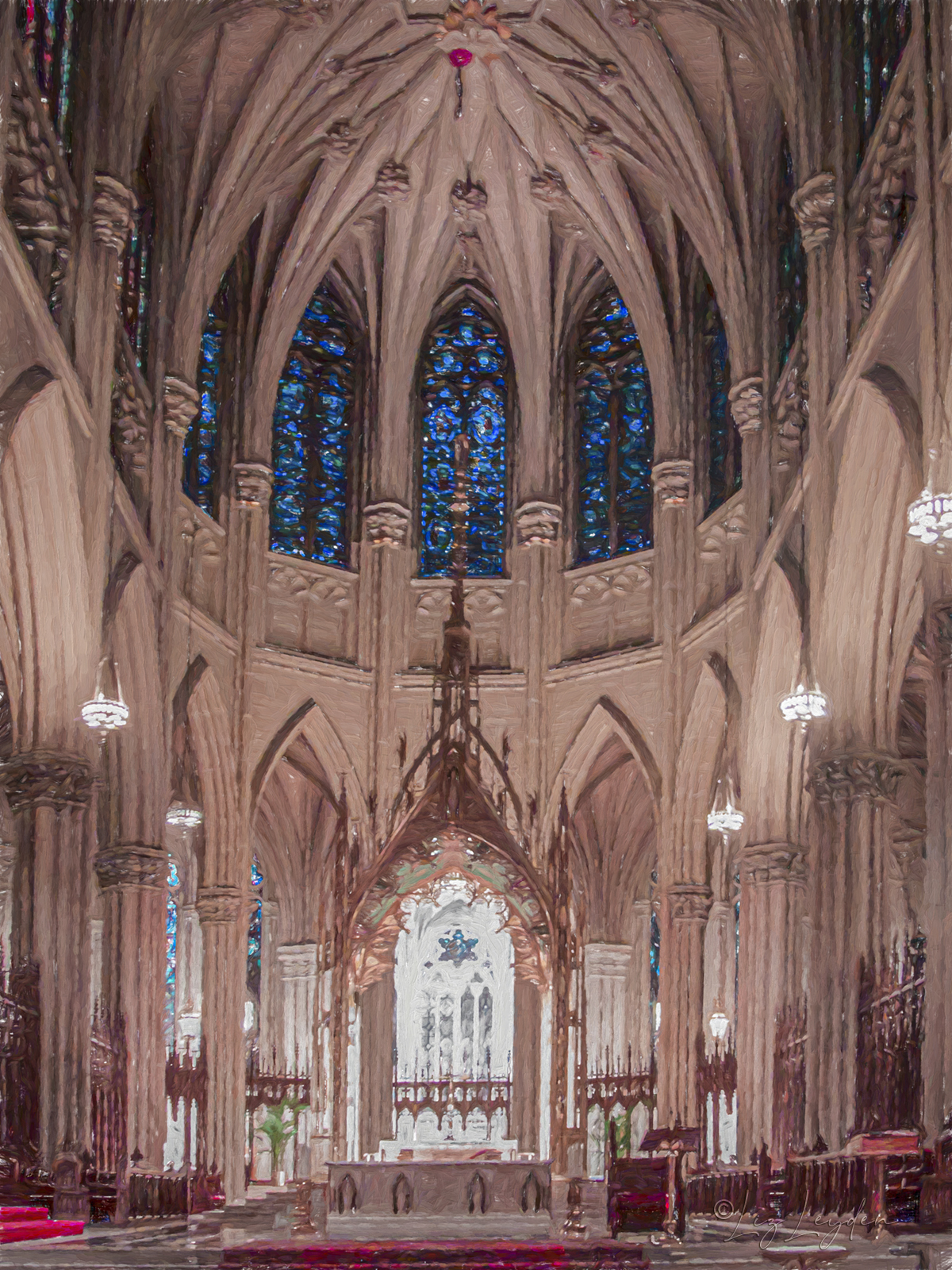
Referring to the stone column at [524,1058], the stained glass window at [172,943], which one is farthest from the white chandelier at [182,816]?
the stained glass window at [172,943]

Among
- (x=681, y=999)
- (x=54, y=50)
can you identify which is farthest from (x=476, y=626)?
(x=54, y=50)

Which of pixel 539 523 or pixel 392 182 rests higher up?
pixel 392 182

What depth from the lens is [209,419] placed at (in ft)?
85.8

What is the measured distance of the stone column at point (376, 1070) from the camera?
18.6 meters

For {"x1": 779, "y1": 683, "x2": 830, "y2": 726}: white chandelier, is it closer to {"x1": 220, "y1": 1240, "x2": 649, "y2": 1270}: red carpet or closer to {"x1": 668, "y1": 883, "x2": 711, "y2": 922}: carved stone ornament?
{"x1": 220, "y1": 1240, "x2": 649, "y2": 1270}: red carpet

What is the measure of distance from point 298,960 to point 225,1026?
15.4 ft

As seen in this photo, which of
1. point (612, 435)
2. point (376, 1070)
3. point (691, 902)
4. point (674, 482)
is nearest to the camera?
point (376, 1070)

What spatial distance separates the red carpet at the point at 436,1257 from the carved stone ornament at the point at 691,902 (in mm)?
11166

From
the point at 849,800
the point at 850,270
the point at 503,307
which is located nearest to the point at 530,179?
the point at 503,307

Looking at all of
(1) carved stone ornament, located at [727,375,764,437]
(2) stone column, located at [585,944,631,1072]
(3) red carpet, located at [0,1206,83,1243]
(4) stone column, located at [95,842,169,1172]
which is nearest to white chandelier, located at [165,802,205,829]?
(4) stone column, located at [95,842,169,1172]

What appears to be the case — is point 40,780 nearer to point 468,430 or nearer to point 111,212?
point 111,212

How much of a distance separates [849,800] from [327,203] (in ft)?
39.1

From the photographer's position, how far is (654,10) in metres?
22.8

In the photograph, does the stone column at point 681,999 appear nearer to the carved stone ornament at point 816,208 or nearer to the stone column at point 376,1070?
the stone column at point 376,1070
